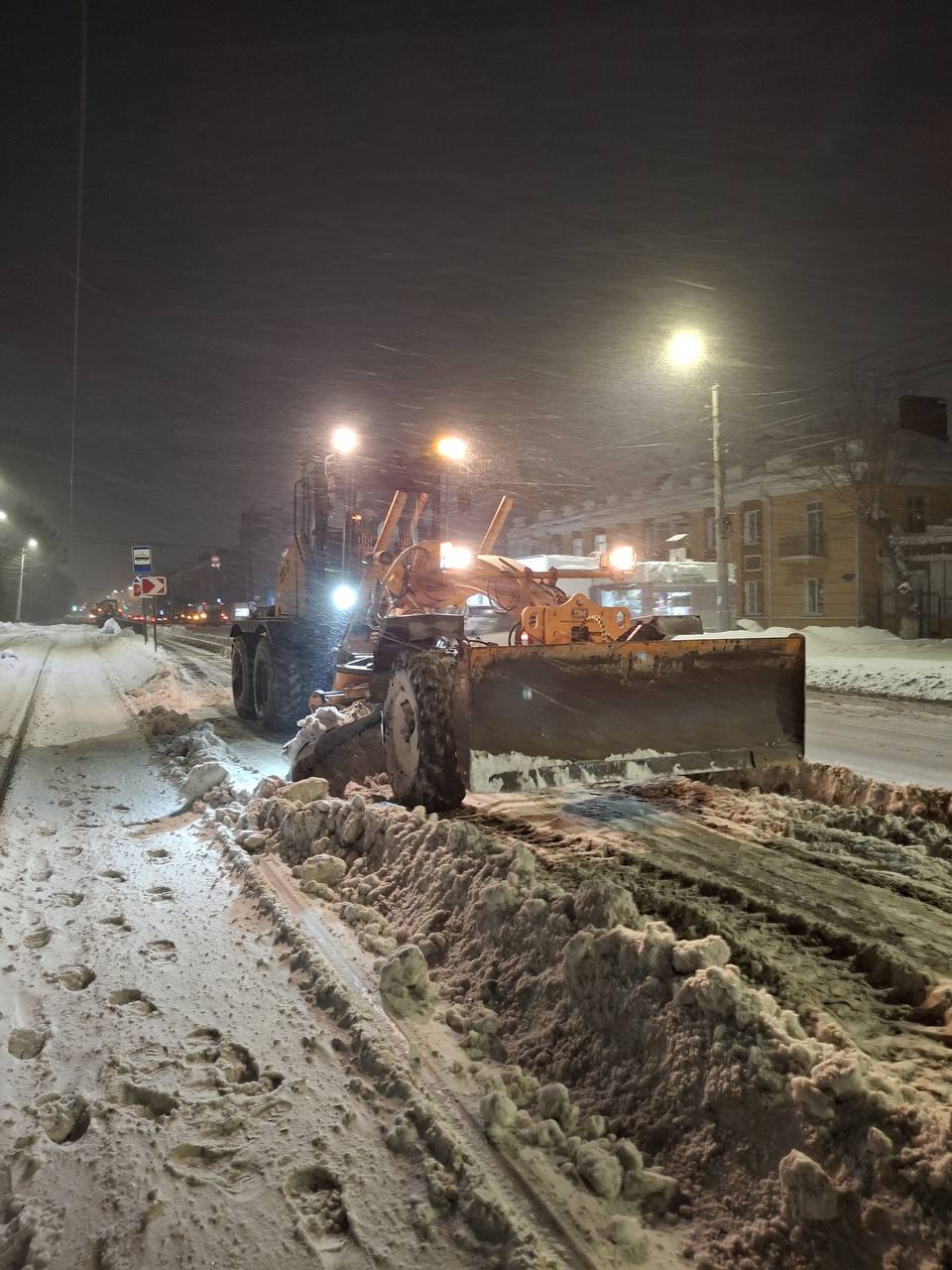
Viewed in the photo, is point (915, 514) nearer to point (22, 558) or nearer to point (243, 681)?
point (243, 681)

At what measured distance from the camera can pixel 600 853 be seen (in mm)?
5328

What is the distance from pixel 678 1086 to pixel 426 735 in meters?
3.61

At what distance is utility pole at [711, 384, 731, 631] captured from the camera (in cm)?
2072

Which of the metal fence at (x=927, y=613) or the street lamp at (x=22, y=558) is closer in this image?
the metal fence at (x=927, y=613)

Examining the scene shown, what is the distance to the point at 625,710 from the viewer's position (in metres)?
6.39

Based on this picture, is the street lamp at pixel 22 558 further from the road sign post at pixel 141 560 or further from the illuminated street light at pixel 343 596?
the illuminated street light at pixel 343 596

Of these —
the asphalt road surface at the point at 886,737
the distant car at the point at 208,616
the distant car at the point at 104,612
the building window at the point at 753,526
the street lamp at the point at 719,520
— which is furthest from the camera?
the distant car at the point at 104,612

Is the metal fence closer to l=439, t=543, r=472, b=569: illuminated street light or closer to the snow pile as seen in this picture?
l=439, t=543, r=472, b=569: illuminated street light

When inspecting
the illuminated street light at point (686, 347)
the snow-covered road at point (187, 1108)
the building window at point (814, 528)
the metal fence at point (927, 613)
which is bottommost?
the snow-covered road at point (187, 1108)

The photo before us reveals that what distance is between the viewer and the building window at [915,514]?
32.2 meters

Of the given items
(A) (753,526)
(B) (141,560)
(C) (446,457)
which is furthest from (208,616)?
(C) (446,457)

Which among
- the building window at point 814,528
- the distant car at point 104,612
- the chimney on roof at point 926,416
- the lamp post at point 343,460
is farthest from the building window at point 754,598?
the distant car at point 104,612

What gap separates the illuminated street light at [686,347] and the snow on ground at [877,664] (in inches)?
255

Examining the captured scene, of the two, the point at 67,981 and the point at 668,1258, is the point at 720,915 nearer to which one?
the point at 668,1258
